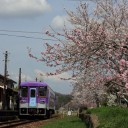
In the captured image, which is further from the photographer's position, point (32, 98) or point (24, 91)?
point (24, 91)

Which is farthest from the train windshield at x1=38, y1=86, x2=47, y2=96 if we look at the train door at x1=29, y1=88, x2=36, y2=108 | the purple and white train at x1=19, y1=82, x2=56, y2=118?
the train door at x1=29, y1=88, x2=36, y2=108

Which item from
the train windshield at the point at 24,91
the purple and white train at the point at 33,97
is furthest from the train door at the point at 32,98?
the train windshield at the point at 24,91

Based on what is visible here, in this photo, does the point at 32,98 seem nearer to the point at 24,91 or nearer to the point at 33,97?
the point at 33,97

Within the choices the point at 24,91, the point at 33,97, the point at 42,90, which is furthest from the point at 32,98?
the point at 42,90

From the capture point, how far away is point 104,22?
14906 mm

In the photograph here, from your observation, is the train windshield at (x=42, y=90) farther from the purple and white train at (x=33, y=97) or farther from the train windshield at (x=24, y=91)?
the train windshield at (x=24, y=91)

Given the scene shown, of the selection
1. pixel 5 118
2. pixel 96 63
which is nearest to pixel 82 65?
pixel 96 63

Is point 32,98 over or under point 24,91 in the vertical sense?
under

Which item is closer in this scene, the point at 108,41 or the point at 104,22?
the point at 108,41

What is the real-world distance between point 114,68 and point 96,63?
2.53 ft

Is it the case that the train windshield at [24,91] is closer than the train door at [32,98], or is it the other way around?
the train door at [32,98]

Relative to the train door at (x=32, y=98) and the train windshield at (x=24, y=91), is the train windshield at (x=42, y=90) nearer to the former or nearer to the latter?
the train door at (x=32, y=98)

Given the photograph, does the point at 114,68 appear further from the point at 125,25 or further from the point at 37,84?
the point at 37,84

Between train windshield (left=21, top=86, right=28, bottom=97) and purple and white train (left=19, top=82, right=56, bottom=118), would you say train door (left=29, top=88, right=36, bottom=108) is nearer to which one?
purple and white train (left=19, top=82, right=56, bottom=118)
